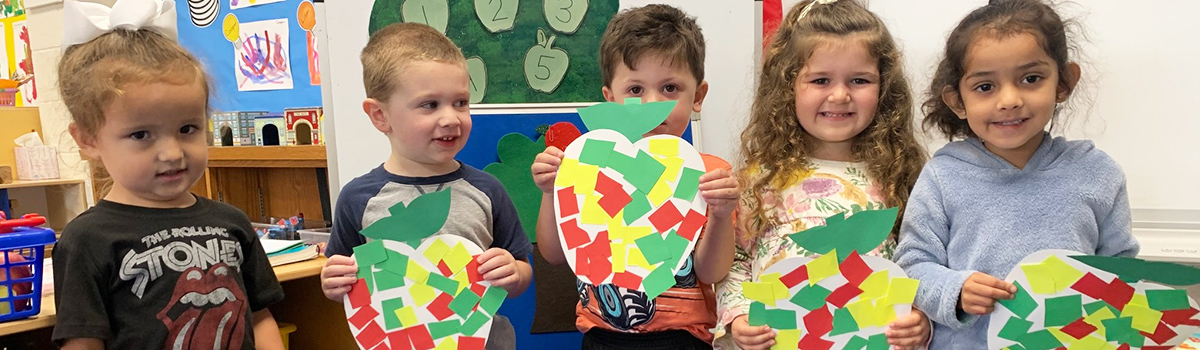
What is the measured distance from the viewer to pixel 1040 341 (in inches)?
42.2

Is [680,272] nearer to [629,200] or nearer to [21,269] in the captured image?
[629,200]

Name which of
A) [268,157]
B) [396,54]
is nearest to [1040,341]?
[396,54]

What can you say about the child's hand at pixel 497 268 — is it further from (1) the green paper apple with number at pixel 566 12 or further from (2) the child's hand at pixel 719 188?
(1) the green paper apple with number at pixel 566 12

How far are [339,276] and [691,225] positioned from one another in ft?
1.77

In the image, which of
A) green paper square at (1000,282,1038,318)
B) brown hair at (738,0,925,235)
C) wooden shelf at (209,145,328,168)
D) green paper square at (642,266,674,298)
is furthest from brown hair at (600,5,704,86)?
wooden shelf at (209,145,328,168)

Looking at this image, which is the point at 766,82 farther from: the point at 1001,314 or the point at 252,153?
the point at 252,153

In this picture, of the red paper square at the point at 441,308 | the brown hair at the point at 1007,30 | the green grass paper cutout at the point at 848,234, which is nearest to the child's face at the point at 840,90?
the brown hair at the point at 1007,30

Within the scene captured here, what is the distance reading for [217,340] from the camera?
116 cm

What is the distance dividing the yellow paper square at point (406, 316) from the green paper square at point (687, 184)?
44 centimetres

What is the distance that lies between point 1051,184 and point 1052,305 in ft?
0.62

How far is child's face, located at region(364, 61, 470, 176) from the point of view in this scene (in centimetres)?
123

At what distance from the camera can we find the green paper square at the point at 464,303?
116 cm

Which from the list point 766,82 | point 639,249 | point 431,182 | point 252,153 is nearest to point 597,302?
point 639,249

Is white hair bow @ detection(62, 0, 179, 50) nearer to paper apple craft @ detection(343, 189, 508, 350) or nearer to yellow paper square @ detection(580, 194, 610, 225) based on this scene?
paper apple craft @ detection(343, 189, 508, 350)
